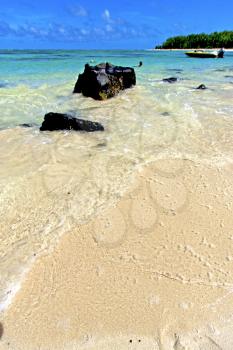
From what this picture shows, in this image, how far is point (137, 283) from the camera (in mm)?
3127

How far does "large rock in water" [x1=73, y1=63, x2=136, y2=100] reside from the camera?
12.0 metres

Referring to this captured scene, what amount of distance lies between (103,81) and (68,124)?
527cm

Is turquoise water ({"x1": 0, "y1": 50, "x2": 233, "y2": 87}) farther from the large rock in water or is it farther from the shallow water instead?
the shallow water

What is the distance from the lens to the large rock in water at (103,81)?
11977mm

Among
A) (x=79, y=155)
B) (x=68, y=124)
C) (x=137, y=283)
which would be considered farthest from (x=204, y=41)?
(x=137, y=283)

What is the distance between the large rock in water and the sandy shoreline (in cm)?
815

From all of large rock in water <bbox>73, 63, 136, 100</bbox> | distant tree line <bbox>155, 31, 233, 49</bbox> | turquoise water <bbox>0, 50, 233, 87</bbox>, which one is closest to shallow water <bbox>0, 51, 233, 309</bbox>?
large rock in water <bbox>73, 63, 136, 100</bbox>

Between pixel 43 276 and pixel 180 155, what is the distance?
3336 mm

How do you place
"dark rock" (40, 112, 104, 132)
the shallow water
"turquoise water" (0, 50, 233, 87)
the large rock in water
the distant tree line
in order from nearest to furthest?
the shallow water < "dark rock" (40, 112, 104, 132) < the large rock in water < "turquoise water" (0, 50, 233, 87) < the distant tree line

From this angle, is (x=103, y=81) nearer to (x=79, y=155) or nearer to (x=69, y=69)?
(x=79, y=155)

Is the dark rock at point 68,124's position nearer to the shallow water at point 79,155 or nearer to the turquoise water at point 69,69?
the shallow water at point 79,155

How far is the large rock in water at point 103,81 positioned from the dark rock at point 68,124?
432 centimetres

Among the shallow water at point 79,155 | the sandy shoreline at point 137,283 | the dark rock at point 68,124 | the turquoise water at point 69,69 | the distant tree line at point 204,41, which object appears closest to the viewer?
the sandy shoreline at point 137,283

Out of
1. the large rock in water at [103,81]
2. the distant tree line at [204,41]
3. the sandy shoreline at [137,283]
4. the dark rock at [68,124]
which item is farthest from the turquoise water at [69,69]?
the distant tree line at [204,41]
